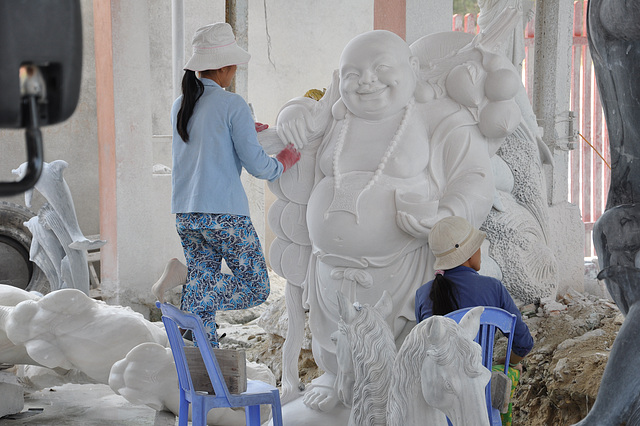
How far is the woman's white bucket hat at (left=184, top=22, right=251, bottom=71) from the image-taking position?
399cm

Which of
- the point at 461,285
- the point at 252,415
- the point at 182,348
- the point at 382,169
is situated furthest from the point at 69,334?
the point at 461,285

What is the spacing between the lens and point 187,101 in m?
Answer: 3.96

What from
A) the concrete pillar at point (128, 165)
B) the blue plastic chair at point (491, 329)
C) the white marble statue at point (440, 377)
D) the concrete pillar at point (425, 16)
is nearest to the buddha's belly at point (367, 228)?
the blue plastic chair at point (491, 329)

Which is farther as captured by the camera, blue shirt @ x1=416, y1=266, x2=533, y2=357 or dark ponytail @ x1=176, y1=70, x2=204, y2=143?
dark ponytail @ x1=176, y1=70, x2=204, y2=143

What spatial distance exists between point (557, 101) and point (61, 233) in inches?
141

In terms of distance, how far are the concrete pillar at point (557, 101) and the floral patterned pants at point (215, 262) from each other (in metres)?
2.33

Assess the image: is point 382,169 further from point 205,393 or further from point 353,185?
point 205,393

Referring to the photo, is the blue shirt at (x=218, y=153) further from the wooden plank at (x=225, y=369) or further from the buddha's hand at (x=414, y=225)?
the wooden plank at (x=225, y=369)

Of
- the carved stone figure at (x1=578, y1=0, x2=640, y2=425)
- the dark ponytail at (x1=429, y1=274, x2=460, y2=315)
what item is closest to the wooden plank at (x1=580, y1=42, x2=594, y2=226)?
the dark ponytail at (x1=429, y1=274, x2=460, y2=315)

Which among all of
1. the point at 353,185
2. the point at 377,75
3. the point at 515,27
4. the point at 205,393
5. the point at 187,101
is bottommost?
the point at 205,393

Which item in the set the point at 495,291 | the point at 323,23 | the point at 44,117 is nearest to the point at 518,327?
the point at 495,291

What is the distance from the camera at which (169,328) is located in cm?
330

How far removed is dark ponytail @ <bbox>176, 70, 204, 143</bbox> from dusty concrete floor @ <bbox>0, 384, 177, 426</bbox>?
144cm

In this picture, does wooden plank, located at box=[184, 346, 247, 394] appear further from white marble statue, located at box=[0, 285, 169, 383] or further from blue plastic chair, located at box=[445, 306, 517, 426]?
white marble statue, located at box=[0, 285, 169, 383]
